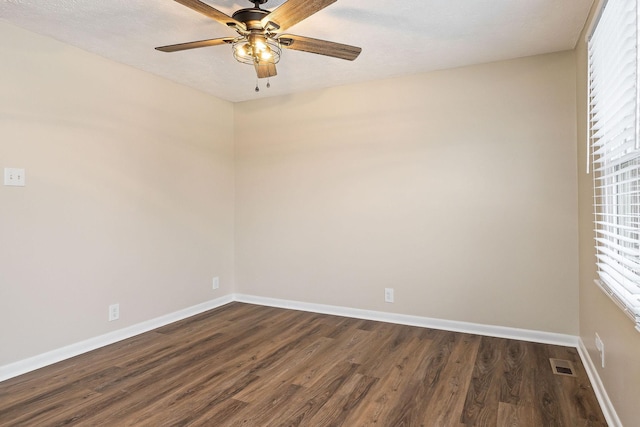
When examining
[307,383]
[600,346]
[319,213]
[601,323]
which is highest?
[319,213]

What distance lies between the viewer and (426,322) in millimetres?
3502

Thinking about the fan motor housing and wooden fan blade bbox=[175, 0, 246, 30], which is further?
the fan motor housing

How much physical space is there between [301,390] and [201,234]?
226 centimetres

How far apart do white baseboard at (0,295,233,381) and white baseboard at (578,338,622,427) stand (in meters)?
3.43

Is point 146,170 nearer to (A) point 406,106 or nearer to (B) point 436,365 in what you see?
(A) point 406,106

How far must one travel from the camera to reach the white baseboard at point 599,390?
1909 millimetres

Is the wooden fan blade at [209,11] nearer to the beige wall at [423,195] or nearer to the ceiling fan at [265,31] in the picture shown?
the ceiling fan at [265,31]

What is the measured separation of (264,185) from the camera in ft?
14.2

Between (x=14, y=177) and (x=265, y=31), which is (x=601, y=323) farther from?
(x=14, y=177)

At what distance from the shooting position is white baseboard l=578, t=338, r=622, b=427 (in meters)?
1.91

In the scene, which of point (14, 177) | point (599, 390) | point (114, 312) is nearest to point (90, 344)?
point (114, 312)

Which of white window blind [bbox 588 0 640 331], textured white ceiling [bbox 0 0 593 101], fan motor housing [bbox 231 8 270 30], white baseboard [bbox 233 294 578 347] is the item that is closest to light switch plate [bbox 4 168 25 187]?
textured white ceiling [bbox 0 0 593 101]

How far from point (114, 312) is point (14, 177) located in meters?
1.29

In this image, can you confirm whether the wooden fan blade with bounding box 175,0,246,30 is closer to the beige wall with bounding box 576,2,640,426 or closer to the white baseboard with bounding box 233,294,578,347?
the beige wall with bounding box 576,2,640,426
